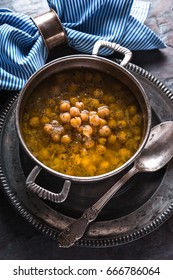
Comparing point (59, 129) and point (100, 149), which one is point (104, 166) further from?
point (59, 129)

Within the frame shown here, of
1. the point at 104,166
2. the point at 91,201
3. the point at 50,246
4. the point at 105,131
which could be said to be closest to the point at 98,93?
the point at 105,131

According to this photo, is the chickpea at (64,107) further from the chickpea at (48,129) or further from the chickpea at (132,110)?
the chickpea at (132,110)

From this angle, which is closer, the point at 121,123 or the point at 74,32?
the point at 121,123

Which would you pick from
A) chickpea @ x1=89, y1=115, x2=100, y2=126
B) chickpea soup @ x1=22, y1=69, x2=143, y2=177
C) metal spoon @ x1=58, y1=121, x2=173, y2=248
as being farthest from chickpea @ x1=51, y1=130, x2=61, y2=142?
metal spoon @ x1=58, y1=121, x2=173, y2=248

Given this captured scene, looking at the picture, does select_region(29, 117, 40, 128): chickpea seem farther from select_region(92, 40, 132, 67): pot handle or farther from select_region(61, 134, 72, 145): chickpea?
select_region(92, 40, 132, 67): pot handle

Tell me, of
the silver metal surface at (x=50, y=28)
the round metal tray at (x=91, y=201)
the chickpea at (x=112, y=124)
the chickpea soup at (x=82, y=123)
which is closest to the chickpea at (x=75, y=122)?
the chickpea soup at (x=82, y=123)

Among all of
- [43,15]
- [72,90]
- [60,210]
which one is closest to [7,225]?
[60,210]

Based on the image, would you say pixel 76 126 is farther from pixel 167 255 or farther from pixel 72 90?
pixel 167 255
